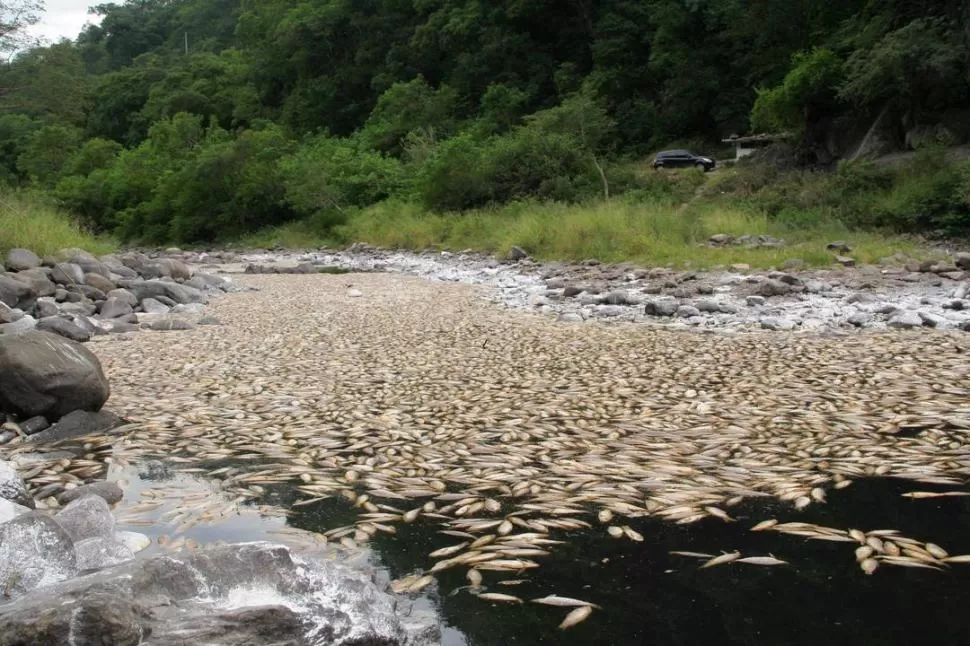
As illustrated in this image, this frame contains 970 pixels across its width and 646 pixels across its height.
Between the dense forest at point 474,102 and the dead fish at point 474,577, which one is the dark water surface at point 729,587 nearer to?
the dead fish at point 474,577

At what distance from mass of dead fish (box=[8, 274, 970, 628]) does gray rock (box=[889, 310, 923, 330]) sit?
31.4 inches

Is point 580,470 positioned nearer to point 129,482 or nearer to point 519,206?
point 129,482

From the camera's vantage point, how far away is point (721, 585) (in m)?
3.73

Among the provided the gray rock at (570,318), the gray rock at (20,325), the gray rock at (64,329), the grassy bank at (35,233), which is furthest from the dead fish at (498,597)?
the grassy bank at (35,233)

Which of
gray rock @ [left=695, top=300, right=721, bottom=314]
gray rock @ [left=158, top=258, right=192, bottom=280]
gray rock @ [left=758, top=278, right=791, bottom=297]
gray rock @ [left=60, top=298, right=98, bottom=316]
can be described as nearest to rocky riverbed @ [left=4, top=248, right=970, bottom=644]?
gray rock @ [left=695, top=300, right=721, bottom=314]

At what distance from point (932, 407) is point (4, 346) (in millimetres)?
7367

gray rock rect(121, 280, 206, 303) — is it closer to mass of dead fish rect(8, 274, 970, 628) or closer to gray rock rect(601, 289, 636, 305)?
mass of dead fish rect(8, 274, 970, 628)

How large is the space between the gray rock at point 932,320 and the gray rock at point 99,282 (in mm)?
13713

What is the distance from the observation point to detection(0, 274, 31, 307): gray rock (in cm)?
1284

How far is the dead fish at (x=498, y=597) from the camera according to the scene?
3.63 metres

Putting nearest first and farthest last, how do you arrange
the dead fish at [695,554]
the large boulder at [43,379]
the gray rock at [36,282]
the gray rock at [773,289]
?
1. the dead fish at [695,554]
2. the large boulder at [43,379]
3. the gray rock at [773,289]
4. the gray rock at [36,282]

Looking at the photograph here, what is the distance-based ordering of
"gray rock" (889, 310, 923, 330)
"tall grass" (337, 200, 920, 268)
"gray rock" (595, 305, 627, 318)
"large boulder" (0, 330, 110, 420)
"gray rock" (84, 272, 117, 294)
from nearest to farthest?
"large boulder" (0, 330, 110, 420)
"gray rock" (889, 310, 923, 330)
"gray rock" (595, 305, 627, 318)
"gray rock" (84, 272, 117, 294)
"tall grass" (337, 200, 920, 268)

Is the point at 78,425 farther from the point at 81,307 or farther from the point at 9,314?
the point at 81,307

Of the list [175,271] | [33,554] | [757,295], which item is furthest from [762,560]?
[175,271]
